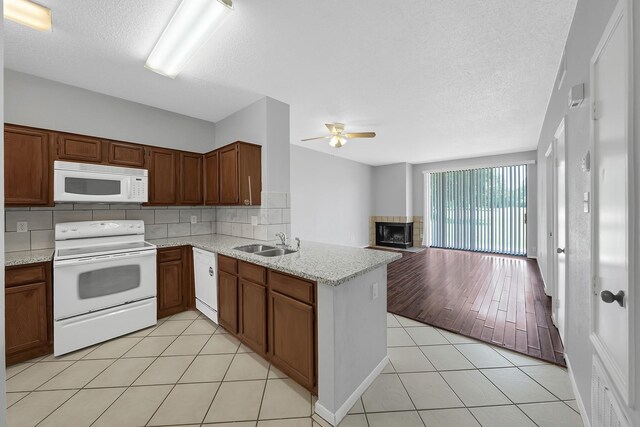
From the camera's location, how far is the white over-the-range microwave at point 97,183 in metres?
2.31

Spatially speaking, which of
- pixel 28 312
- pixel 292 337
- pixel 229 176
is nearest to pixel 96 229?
pixel 28 312

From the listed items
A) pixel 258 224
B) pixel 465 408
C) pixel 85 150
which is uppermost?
pixel 85 150

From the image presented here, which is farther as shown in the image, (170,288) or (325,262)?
(170,288)

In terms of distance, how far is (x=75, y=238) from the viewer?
8.15 ft

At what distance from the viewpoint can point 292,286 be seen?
1.74 meters

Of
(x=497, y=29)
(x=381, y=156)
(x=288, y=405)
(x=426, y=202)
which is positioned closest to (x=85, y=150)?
(x=288, y=405)

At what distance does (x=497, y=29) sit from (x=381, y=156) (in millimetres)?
4662

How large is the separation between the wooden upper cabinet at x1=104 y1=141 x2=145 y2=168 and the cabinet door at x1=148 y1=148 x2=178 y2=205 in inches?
4.2

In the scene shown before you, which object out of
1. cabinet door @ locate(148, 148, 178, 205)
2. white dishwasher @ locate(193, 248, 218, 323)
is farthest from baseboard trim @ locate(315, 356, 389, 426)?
cabinet door @ locate(148, 148, 178, 205)

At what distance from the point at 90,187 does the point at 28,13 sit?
4.45 feet

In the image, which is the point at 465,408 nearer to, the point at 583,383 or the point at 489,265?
the point at 583,383

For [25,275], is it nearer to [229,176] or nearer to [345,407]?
[229,176]

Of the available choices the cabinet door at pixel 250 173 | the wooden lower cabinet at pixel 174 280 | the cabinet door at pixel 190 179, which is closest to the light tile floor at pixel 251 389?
the wooden lower cabinet at pixel 174 280

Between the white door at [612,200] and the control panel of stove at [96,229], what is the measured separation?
3.72 metres
